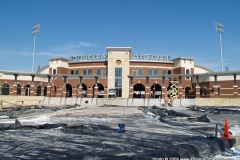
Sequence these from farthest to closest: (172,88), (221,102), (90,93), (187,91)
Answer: (187,91), (90,93), (172,88), (221,102)

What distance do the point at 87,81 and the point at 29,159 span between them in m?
51.5

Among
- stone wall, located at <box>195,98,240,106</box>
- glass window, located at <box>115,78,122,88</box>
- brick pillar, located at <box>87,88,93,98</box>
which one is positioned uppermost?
glass window, located at <box>115,78,122,88</box>

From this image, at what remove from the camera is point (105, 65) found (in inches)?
2216

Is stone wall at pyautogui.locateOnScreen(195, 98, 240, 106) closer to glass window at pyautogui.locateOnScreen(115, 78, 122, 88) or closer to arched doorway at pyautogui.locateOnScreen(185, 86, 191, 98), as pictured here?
arched doorway at pyautogui.locateOnScreen(185, 86, 191, 98)

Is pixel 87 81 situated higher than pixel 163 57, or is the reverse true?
pixel 163 57

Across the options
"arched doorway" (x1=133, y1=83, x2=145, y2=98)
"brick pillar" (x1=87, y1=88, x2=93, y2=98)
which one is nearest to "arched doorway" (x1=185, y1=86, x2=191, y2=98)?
"arched doorway" (x1=133, y1=83, x2=145, y2=98)

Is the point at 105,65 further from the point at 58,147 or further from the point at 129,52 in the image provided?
the point at 58,147

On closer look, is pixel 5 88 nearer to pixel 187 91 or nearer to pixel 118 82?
pixel 118 82

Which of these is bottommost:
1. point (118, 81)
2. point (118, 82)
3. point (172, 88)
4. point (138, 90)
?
point (138, 90)

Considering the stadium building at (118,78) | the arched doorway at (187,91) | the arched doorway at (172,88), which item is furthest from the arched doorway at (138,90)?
the arched doorway at (187,91)

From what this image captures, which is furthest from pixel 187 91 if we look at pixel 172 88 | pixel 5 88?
pixel 5 88

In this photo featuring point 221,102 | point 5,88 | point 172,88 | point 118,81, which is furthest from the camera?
point 118,81

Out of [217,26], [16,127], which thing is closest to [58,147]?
[16,127]

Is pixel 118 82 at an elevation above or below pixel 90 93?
above
